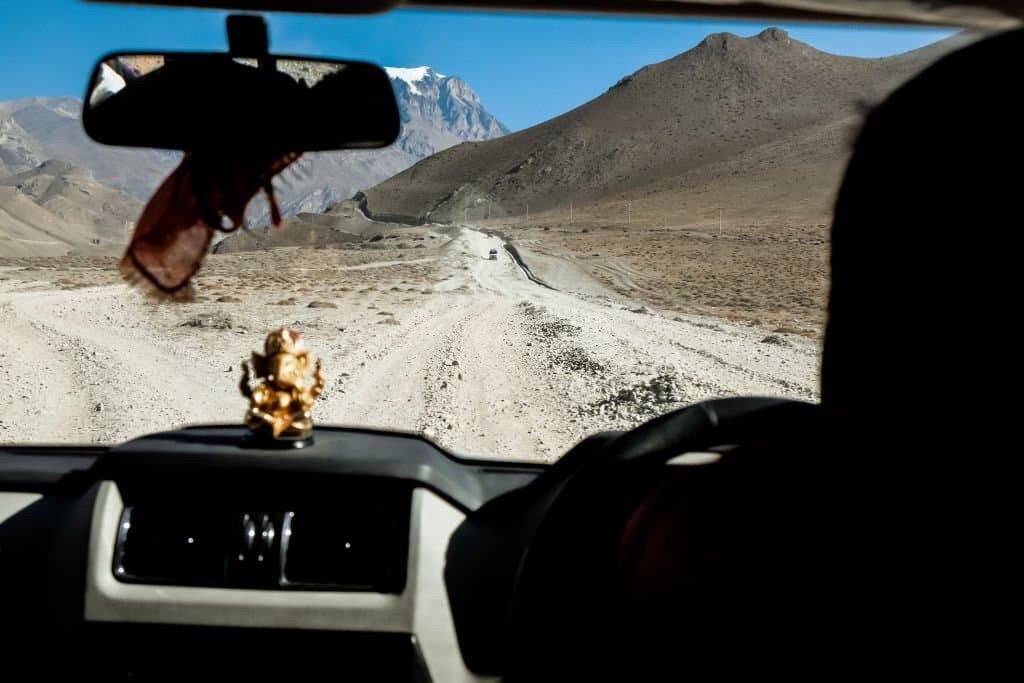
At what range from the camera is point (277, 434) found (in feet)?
7.63

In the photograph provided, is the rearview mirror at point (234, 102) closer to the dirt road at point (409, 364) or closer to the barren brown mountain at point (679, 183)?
the dirt road at point (409, 364)

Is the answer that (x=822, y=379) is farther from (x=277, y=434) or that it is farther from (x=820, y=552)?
(x=277, y=434)

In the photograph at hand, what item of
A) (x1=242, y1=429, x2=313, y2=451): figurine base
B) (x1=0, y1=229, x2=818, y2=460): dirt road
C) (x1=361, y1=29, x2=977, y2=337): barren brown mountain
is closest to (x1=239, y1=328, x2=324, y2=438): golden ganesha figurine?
(x1=242, y1=429, x2=313, y2=451): figurine base

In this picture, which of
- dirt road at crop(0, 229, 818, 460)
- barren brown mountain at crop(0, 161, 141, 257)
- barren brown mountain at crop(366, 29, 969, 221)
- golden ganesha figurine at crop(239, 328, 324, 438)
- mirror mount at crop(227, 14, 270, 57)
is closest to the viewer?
mirror mount at crop(227, 14, 270, 57)

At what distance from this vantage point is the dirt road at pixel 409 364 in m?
7.08

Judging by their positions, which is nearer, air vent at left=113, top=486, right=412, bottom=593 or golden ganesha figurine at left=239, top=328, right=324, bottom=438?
air vent at left=113, top=486, right=412, bottom=593

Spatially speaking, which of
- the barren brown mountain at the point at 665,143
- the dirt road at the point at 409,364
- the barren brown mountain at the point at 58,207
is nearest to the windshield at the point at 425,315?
the dirt road at the point at 409,364

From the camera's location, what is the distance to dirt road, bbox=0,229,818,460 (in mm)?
7082

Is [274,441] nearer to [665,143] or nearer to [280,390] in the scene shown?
[280,390]

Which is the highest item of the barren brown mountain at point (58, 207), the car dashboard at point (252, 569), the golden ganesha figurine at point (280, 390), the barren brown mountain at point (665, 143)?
the barren brown mountain at point (665, 143)

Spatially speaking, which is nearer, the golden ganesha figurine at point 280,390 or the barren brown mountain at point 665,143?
the golden ganesha figurine at point 280,390

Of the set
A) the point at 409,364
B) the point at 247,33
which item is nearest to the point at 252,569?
the point at 247,33

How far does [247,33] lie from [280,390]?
901mm

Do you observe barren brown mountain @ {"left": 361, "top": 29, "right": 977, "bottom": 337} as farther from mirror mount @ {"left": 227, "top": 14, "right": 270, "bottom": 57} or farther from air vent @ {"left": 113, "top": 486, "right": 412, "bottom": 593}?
mirror mount @ {"left": 227, "top": 14, "right": 270, "bottom": 57}
